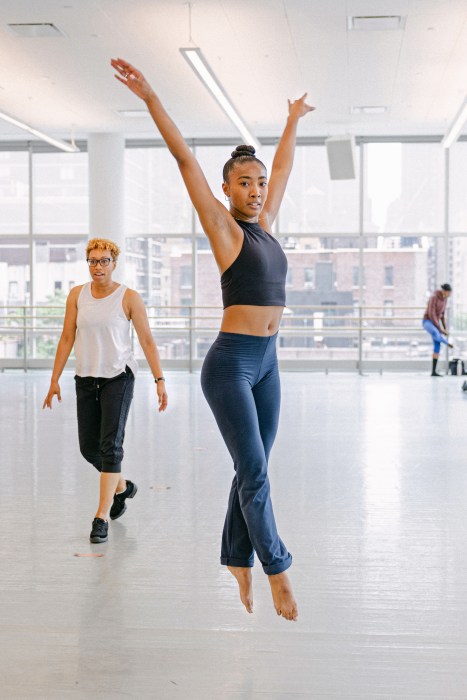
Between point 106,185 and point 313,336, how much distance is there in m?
4.46

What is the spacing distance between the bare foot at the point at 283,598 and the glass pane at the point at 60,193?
49.2 ft

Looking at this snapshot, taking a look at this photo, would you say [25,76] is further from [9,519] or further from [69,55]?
[9,519]

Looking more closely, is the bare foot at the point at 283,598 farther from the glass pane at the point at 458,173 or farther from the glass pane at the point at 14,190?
the glass pane at the point at 14,190

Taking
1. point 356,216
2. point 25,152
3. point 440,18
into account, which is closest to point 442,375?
point 356,216

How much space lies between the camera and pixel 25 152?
57.3 ft

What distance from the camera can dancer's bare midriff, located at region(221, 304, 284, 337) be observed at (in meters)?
2.86

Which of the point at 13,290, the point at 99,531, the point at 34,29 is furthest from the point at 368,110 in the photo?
the point at 99,531

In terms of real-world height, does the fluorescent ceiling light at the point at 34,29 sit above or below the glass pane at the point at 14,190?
above

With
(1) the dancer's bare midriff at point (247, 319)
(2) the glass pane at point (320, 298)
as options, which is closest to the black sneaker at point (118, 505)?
(1) the dancer's bare midriff at point (247, 319)

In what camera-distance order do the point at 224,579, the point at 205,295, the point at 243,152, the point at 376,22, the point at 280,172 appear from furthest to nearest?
the point at 205,295 < the point at 376,22 < the point at 224,579 < the point at 280,172 < the point at 243,152

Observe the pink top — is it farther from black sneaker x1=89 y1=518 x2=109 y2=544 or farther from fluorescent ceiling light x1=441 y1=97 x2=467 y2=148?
black sneaker x1=89 y1=518 x2=109 y2=544

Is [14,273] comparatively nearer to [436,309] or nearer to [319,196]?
[319,196]

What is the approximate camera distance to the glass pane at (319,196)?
16.8 m

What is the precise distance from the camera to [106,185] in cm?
1614
